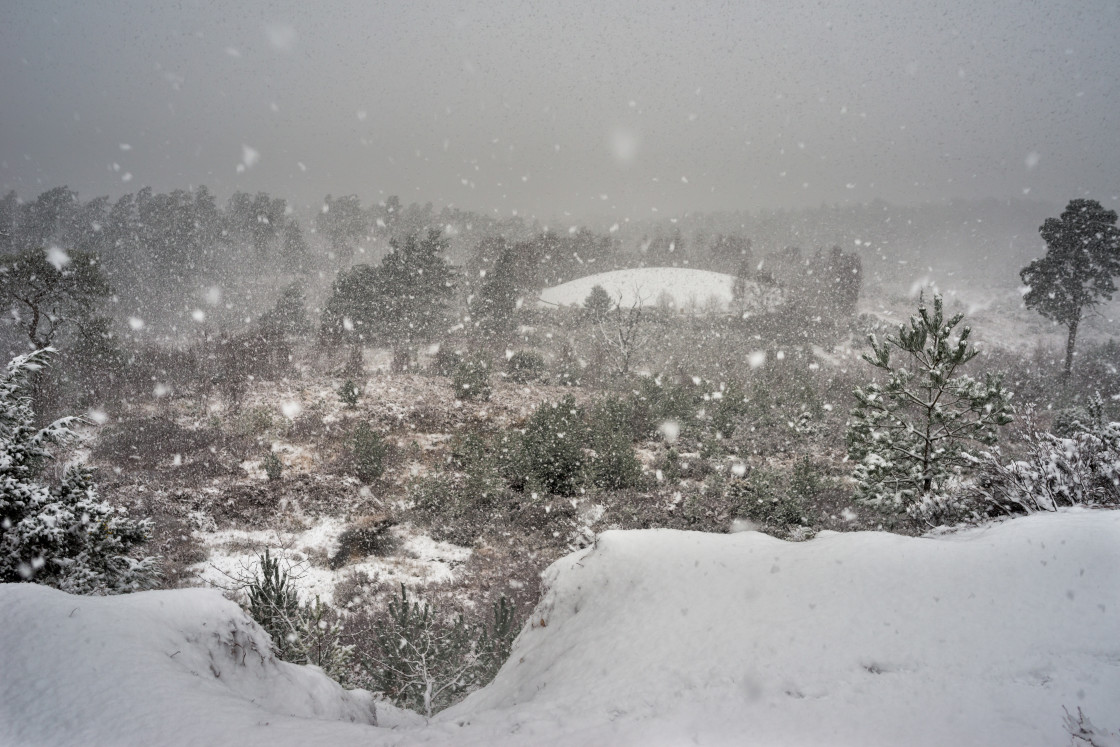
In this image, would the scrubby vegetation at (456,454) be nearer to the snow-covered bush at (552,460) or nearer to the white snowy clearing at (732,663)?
the snow-covered bush at (552,460)

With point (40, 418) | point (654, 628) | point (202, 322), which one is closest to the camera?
point (654, 628)

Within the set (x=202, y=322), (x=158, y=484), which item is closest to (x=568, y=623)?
(x=158, y=484)

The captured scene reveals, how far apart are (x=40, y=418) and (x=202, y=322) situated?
33.7 meters

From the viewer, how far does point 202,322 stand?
4325 centimetres

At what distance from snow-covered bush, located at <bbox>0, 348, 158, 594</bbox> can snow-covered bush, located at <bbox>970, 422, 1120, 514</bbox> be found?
11128 mm

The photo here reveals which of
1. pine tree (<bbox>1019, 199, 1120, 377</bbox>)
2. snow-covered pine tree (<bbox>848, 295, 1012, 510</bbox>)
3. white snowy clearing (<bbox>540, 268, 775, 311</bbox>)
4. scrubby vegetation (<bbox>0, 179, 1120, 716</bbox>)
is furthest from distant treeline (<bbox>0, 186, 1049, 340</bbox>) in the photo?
snow-covered pine tree (<bbox>848, 295, 1012, 510</bbox>)

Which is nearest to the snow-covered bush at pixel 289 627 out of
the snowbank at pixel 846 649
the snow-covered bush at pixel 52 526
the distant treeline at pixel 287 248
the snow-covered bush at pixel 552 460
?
the snow-covered bush at pixel 52 526

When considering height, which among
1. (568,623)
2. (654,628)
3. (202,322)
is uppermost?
(202,322)

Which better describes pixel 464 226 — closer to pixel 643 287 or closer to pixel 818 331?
pixel 643 287

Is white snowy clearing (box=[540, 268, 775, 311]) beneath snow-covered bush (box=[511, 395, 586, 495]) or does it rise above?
above

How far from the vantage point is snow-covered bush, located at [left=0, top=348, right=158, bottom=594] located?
5121mm

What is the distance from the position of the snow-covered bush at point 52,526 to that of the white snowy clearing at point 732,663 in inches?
91.0

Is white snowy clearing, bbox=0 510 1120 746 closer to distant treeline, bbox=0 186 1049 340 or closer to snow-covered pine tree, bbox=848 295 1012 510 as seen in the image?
snow-covered pine tree, bbox=848 295 1012 510

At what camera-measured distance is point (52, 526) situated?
519cm
